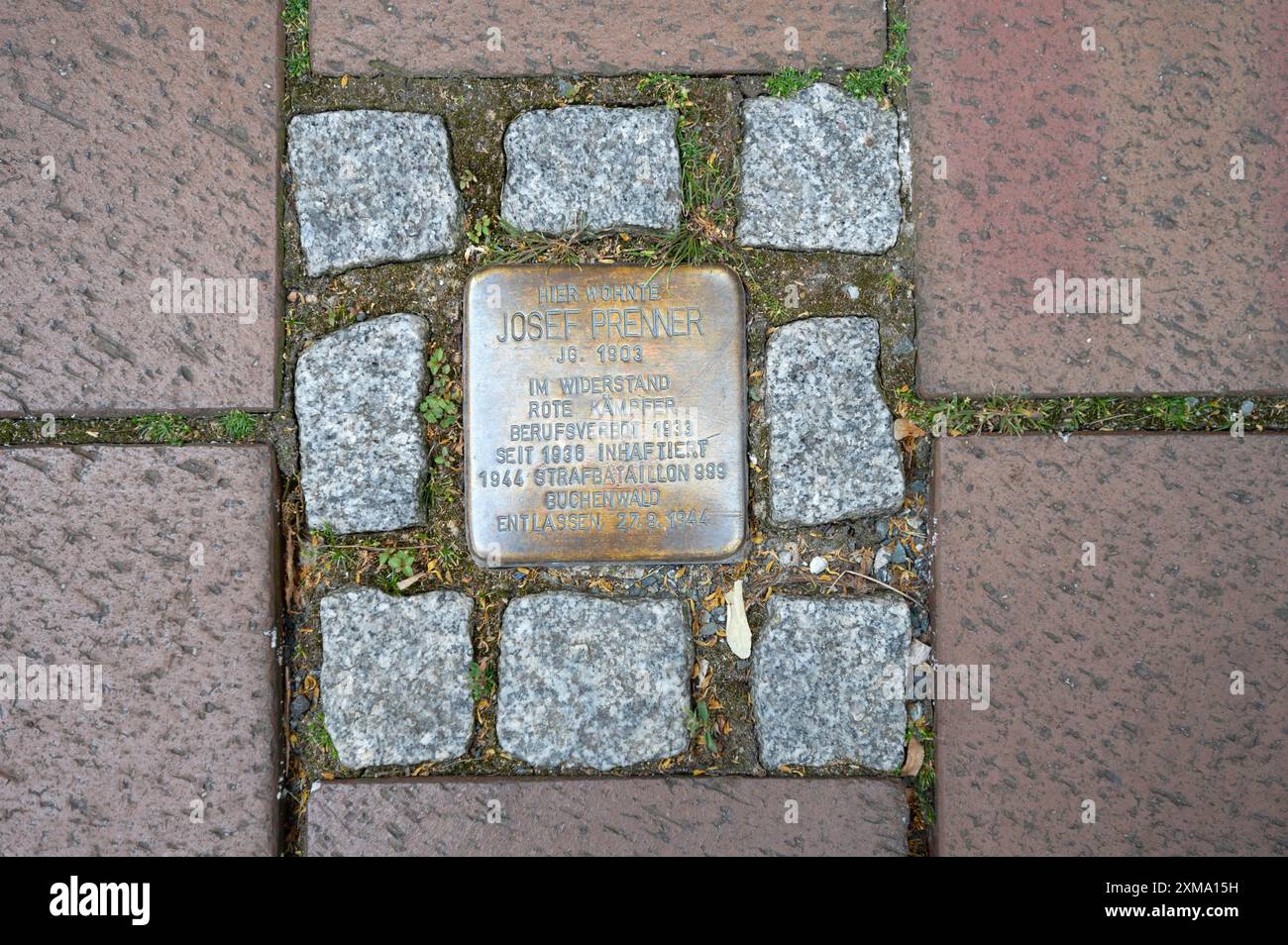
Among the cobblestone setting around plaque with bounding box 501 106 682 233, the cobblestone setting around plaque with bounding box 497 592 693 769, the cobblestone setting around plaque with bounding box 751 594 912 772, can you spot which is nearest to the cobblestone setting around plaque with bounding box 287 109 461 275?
the cobblestone setting around plaque with bounding box 501 106 682 233

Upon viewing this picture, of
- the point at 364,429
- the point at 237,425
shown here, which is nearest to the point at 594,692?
the point at 364,429

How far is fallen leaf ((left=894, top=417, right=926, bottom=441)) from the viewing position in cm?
206

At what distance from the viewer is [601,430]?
204 cm

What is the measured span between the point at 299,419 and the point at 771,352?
1.19 m

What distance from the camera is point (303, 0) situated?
2.11m

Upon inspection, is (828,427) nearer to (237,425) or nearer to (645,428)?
(645,428)

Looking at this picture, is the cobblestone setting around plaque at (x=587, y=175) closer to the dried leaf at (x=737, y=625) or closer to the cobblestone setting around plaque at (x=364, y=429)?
the cobblestone setting around plaque at (x=364, y=429)

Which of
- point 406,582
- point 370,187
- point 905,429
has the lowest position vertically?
point 406,582

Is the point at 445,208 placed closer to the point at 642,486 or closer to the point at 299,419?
the point at 299,419

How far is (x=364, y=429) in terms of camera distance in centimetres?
205

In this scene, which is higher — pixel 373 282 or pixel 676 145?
pixel 676 145

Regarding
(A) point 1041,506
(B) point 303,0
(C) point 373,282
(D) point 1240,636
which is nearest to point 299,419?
(C) point 373,282

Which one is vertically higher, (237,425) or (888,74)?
(888,74)

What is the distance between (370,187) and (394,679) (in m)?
1.23
